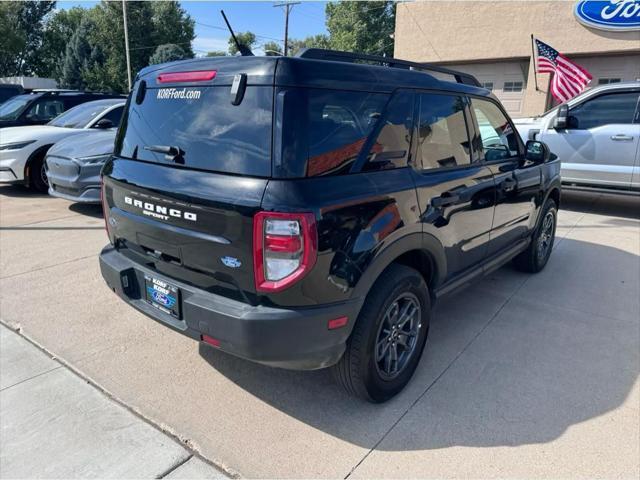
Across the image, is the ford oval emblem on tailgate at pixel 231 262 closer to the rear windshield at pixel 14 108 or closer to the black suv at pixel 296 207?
the black suv at pixel 296 207

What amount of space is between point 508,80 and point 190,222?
17.5m

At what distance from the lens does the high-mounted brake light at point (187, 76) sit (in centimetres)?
249

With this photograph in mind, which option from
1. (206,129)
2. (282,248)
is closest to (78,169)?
(206,129)

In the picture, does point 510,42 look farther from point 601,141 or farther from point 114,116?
point 114,116

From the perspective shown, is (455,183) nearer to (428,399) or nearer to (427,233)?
(427,233)

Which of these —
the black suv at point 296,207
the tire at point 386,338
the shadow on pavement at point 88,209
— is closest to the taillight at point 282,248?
the black suv at point 296,207

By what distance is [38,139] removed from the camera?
25.8ft

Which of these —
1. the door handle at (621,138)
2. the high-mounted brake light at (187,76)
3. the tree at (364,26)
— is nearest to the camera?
the high-mounted brake light at (187,76)

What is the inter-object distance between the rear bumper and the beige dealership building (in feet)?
53.7

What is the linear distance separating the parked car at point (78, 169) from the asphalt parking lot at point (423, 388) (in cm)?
206

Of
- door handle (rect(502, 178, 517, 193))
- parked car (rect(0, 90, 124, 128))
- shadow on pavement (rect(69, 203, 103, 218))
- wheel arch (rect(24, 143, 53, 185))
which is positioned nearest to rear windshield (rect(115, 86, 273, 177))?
door handle (rect(502, 178, 517, 193))

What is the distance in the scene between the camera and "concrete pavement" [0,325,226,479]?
2254 millimetres

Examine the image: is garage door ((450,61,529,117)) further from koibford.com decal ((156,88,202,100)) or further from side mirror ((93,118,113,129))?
koibford.com decal ((156,88,202,100))

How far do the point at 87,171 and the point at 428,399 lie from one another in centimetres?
561
